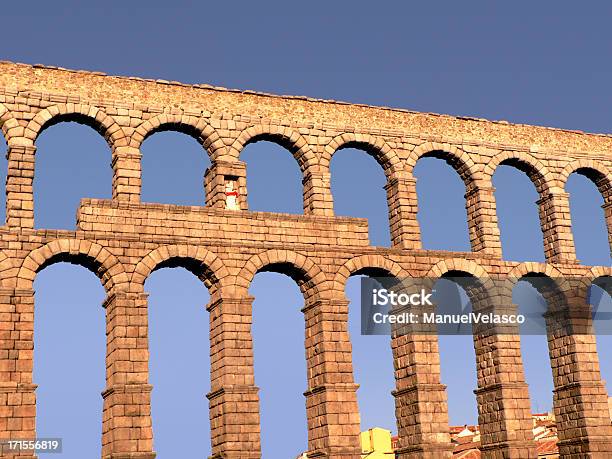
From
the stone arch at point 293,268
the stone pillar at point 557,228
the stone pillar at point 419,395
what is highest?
the stone pillar at point 557,228

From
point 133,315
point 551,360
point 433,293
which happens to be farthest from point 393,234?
point 133,315

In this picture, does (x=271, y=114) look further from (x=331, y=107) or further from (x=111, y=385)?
(x=111, y=385)

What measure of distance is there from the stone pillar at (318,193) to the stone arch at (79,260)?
643cm

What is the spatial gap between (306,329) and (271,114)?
6.86 meters

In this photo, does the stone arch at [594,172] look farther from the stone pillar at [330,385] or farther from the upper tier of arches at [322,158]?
the stone pillar at [330,385]

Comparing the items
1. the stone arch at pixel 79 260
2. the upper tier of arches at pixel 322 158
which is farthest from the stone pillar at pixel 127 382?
the upper tier of arches at pixel 322 158

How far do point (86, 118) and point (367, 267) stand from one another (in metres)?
9.49

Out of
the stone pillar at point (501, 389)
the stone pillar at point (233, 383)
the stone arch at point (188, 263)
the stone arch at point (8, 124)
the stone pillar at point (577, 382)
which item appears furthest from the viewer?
the stone pillar at point (577, 382)

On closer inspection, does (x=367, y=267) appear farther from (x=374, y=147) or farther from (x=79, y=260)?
(x=79, y=260)

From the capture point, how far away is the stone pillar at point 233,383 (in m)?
24.7

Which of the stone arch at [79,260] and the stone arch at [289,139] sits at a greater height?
the stone arch at [289,139]

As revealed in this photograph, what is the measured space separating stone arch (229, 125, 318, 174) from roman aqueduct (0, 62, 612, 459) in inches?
2.5

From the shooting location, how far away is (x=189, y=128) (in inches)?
1105

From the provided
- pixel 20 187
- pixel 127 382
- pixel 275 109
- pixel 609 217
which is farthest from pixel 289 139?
pixel 609 217
